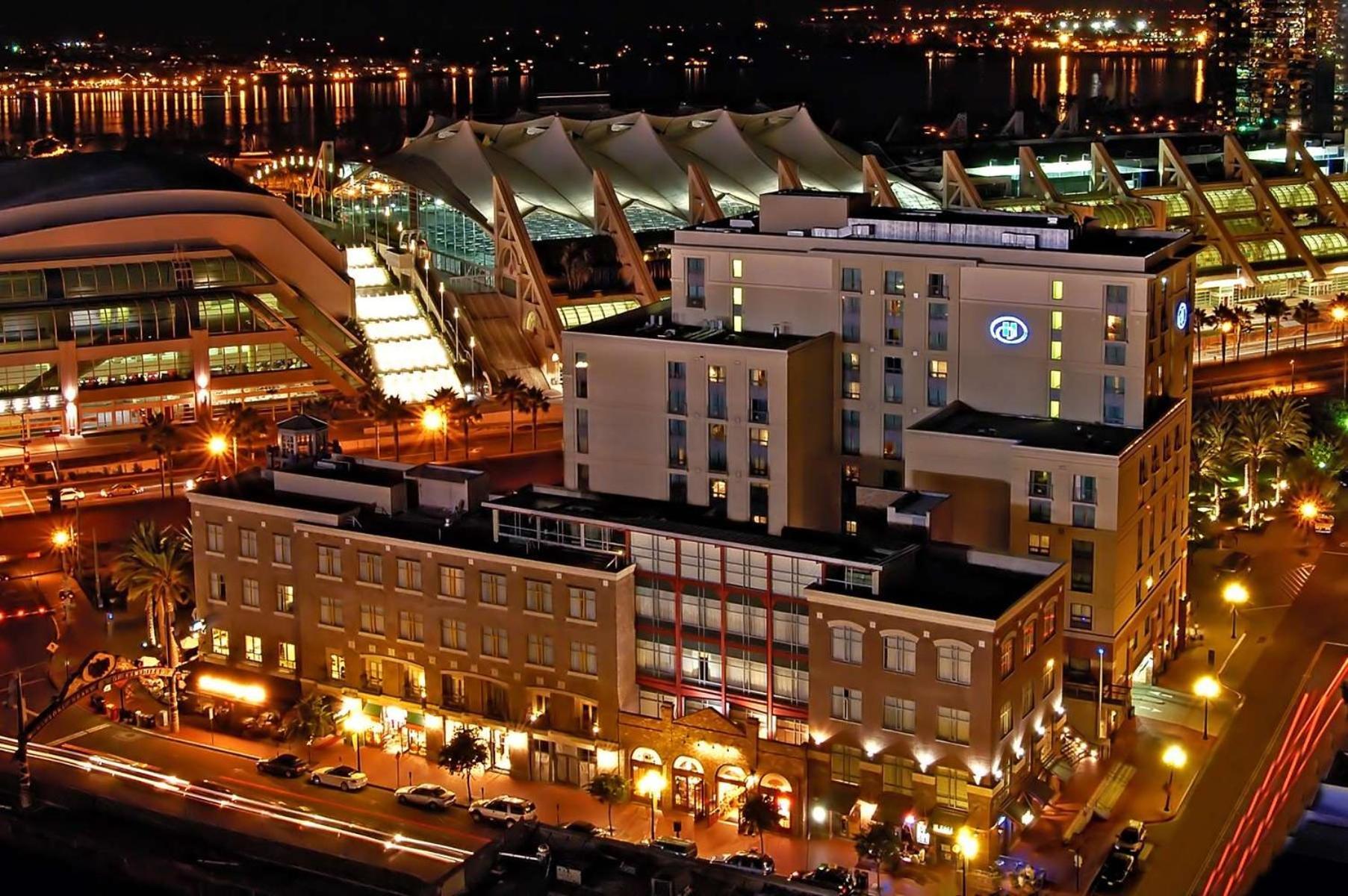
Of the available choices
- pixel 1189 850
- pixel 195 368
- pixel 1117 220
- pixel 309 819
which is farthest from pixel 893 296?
pixel 1117 220

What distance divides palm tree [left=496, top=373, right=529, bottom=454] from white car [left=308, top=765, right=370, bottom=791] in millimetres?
40262

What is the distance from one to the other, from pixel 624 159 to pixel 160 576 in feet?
244

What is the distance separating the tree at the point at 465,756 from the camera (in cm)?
5938

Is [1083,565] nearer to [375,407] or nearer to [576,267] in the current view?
[375,407]

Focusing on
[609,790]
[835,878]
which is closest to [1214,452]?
[609,790]

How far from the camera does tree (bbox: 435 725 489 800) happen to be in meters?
59.4

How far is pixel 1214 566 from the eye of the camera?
267ft

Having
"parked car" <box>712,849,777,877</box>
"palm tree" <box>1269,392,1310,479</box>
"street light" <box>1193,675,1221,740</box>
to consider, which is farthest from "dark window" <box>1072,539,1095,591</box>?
"palm tree" <box>1269,392,1310,479</box>

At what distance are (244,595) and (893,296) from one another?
2545cm

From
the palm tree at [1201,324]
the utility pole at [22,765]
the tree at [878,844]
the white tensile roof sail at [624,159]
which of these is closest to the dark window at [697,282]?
the tree at [878,844]

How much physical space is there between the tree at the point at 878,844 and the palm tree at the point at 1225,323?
239ft

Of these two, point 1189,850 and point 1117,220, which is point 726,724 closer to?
point 1189,850

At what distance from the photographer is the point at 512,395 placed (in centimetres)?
9956

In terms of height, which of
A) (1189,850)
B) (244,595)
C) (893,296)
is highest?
(893,296)
